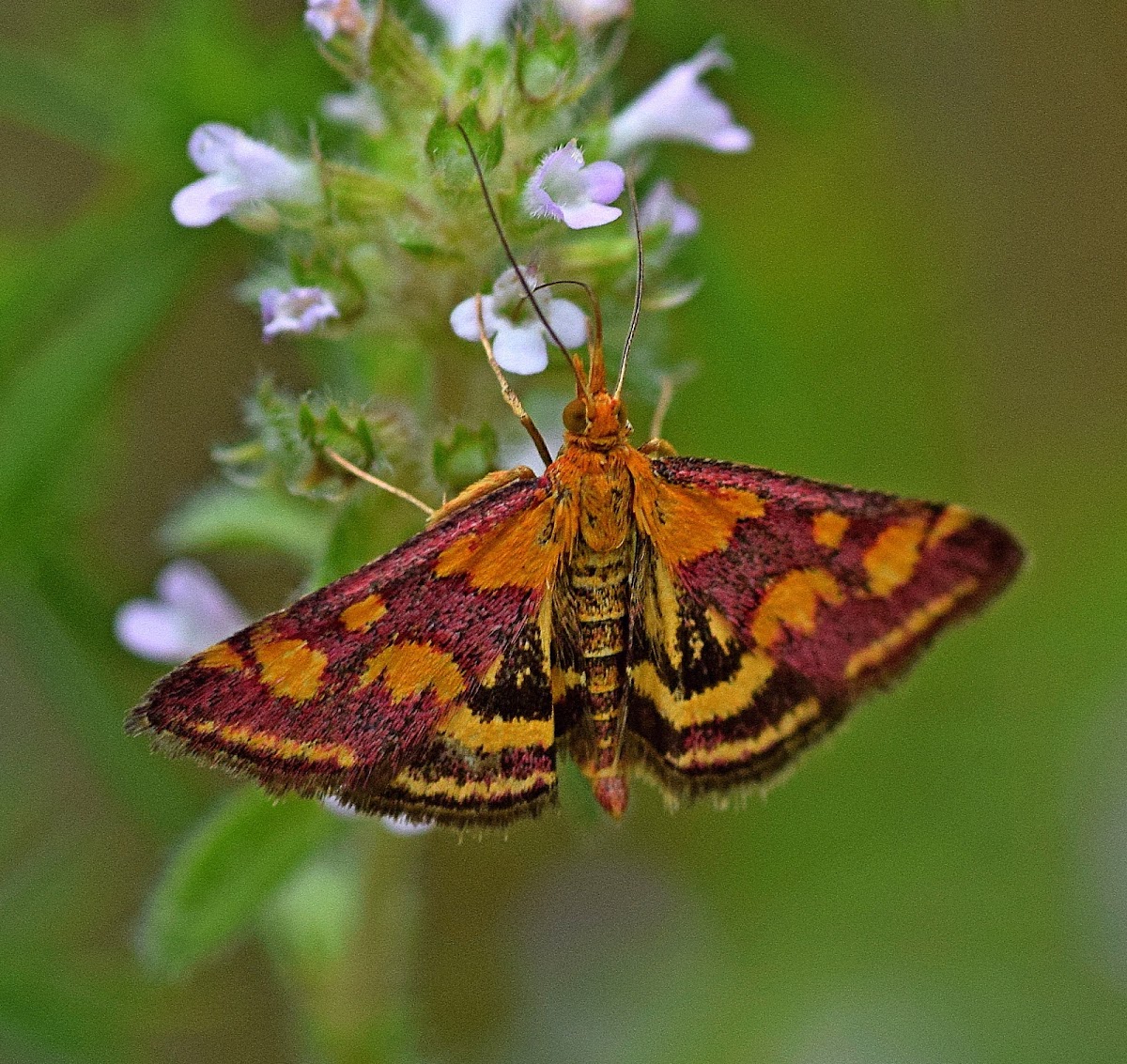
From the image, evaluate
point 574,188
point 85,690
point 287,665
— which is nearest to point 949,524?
point 574,188

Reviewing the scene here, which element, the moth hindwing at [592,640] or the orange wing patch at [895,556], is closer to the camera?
the moth hindwing at [592,640]

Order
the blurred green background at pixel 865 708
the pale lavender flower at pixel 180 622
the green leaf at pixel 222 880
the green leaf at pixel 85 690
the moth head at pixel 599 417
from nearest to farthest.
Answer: the moth head at pixel 599 417 < the green leaf at pixel 222 880 < the pale lavender flower at pixel 180 622 < the green leaf at pixel 85 690 < the blurred green background at pixel 865 708

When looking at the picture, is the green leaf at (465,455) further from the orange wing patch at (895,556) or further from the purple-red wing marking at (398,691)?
the orange wing patch at (895,556)

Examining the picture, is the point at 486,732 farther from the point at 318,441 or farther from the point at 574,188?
the point at 574,188

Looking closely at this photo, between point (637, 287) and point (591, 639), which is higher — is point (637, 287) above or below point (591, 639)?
above

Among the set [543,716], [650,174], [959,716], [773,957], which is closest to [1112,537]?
[959,716]

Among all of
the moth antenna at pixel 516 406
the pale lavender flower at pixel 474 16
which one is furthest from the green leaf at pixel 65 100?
the moth antenna at pixel 516 406

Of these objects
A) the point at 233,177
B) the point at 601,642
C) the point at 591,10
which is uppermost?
the point at 591,10
